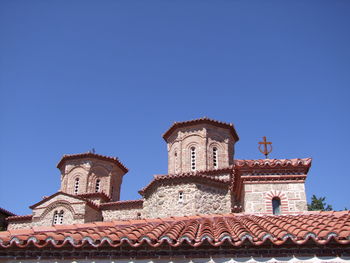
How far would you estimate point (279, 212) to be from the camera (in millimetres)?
8531

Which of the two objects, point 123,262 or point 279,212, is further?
point 279,212

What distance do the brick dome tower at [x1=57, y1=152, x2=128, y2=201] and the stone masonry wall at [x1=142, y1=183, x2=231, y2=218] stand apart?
23.9 ft

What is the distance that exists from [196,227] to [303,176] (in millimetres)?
3868

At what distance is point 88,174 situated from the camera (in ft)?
69.6

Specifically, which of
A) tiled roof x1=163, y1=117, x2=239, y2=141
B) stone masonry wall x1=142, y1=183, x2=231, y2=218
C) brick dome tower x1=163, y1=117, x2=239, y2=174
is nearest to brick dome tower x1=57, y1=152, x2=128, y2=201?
brick dome tower x1=163, y1=117, x2=239, y2=174

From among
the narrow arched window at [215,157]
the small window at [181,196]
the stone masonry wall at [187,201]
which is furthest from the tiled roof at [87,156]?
the small window at [181,196]

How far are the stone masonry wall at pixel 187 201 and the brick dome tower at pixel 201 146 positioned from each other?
135 inches

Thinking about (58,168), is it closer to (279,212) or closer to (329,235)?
(279,212)

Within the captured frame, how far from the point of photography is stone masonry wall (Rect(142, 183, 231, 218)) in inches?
555

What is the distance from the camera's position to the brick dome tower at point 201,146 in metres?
18.5

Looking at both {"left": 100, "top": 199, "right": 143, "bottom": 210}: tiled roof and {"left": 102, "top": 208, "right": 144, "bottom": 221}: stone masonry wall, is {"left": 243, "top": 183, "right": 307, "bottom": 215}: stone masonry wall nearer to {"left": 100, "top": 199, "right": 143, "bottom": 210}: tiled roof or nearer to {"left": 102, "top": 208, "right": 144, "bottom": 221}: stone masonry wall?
{"left": 100, "top": 199, "right": 143, "bottom": 210}: tiled roof

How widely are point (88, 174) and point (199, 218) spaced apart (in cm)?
1497

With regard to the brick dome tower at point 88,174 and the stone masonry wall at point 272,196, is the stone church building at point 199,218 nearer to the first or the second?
the stone masonry wall at point 272,196

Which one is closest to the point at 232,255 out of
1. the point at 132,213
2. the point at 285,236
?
the point at 285,236
